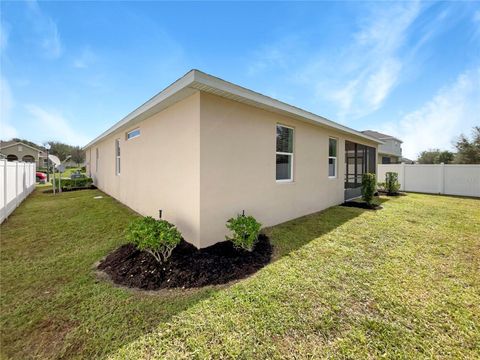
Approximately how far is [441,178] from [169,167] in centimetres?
1571

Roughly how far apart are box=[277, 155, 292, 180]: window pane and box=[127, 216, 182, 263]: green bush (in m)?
3.22

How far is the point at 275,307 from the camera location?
2461 millimetres

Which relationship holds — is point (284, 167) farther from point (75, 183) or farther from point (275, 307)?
point (75, 183)

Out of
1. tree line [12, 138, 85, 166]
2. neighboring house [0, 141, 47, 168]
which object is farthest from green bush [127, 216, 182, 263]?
tree line [12, 138, 85, 166]

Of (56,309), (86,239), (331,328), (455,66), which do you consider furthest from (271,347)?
(455,66)

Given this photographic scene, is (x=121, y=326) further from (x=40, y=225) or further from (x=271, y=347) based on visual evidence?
(x=40, y=225)

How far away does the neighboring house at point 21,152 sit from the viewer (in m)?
33.2

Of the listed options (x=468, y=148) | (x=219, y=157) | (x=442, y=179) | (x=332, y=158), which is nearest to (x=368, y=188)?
(x=332, y=158)

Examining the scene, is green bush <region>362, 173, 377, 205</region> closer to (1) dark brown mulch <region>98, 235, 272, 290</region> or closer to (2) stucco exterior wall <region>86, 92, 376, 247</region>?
(2) stucco exterior wall <region>86, 92, 376, 247</region>

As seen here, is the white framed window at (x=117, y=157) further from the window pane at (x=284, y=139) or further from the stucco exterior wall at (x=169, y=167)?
the window pane at (x=284, y=139)

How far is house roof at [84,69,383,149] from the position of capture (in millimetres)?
3418

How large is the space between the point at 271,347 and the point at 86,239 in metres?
4.82

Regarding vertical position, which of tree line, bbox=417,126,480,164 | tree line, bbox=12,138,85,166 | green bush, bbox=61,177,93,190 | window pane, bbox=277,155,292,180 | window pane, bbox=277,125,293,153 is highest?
tree line, bbox=12,138,85,166

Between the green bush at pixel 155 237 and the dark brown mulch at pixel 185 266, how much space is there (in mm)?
156
